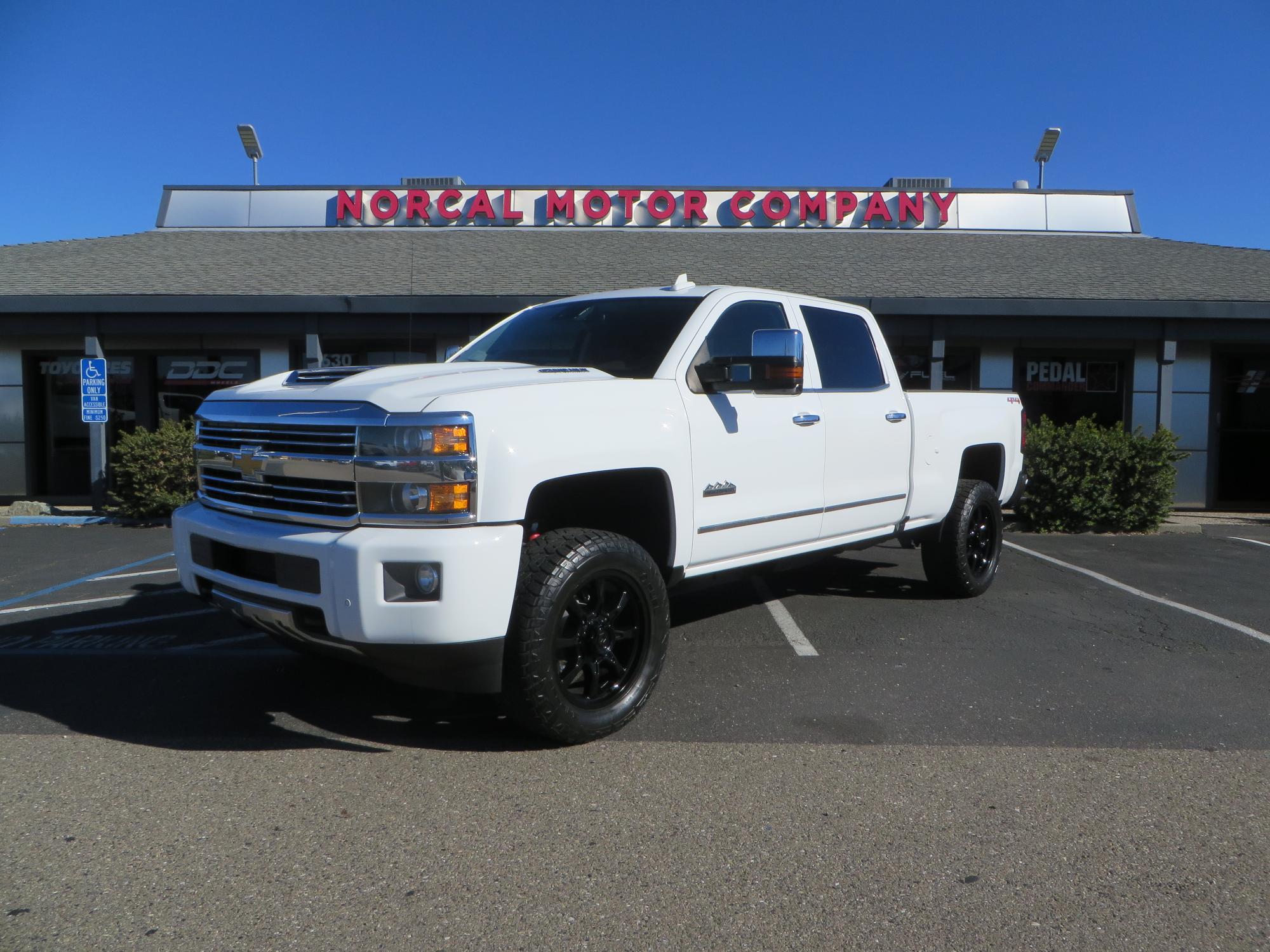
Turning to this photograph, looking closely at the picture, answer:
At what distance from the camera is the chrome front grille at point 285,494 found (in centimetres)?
358

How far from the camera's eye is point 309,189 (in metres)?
18.2

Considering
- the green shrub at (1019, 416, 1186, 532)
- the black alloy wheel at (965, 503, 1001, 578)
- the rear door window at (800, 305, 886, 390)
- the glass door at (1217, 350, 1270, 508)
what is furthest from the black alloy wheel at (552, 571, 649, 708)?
the glass door at (1217, 350, 1270, 508)

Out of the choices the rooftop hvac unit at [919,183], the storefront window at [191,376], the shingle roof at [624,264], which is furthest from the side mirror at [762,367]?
the rooftop hvac unit at [919,183]

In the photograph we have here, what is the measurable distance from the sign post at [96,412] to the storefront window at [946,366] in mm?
11262

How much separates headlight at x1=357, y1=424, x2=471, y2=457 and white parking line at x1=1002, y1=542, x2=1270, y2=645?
16.7 feet

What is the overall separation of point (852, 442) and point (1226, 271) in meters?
12.6

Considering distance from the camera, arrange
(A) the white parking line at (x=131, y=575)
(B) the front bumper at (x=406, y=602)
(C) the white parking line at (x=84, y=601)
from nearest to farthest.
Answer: (B) the front bumper at (x=406, y=602) < (C) the white parking line at (x=84, y=601) < (A) the white parking line at (x=131, y=575)

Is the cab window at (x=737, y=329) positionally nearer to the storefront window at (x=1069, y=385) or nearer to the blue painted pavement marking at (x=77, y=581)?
the blue painted pavement marking at (x=77, y=581)

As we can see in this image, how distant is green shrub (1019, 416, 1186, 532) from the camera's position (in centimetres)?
1116

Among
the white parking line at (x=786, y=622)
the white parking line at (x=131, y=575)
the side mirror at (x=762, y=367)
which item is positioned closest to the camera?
the side mirror at (x=762, y=367)

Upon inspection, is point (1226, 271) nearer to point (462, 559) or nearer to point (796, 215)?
point (796, 215)

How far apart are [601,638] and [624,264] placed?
1159 centimetres

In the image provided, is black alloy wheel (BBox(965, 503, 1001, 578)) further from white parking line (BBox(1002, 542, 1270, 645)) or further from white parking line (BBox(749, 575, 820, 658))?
white parking line (BBox(749, 575, 820, 658))

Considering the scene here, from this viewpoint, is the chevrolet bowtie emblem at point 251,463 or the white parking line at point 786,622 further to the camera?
the white parking line at point 786,622
